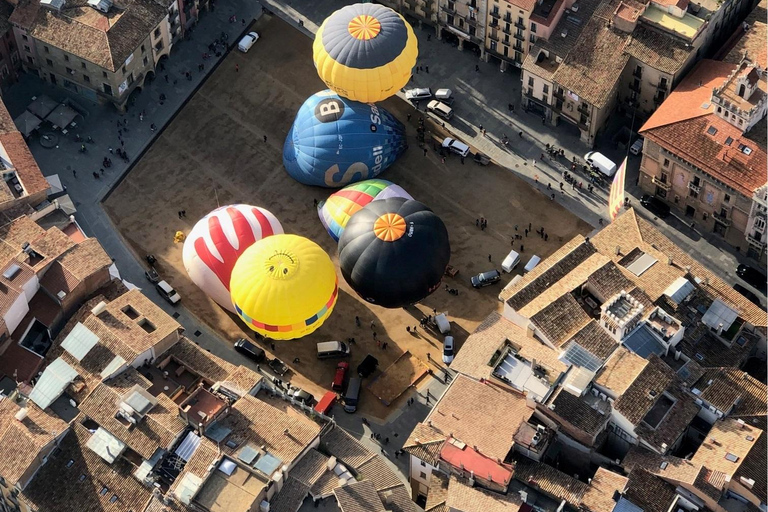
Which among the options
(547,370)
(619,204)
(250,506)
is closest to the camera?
(250,506)

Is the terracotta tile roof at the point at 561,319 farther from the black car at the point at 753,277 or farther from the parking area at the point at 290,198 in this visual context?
the black car at the point at 753,277

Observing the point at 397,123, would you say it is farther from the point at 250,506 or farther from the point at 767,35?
the point at 250,506

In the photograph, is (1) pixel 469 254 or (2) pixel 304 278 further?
(1) pixel 469 254

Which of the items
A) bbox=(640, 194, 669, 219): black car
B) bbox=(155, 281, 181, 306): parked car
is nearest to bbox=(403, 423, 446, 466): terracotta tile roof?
bbox=(155, 281, 181, 306): parked car

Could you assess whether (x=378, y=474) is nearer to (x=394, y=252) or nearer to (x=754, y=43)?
(x=394, y=252)

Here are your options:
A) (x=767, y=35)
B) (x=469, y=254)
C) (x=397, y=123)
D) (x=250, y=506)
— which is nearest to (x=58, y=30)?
(x=397, y=123)

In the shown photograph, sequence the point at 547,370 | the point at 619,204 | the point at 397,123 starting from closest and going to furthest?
the point at 547,370, the point at 619,204, the point at 397,123
